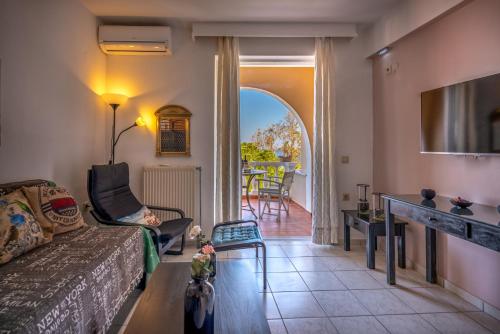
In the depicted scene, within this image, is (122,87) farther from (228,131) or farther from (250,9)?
(250,9)

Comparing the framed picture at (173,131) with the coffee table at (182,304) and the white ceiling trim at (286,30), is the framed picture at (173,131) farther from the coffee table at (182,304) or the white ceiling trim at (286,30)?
the coffee table at (182,304)

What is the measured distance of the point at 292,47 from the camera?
3.77 m

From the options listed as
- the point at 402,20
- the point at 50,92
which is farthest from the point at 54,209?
the point at 402,20

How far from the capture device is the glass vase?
1.20 meters

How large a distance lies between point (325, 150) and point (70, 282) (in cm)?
301

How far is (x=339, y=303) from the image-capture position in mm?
2299

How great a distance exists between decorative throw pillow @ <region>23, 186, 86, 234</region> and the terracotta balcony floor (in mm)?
2584

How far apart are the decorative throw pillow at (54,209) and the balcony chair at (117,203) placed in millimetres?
421

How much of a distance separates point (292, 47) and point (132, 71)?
207 cm

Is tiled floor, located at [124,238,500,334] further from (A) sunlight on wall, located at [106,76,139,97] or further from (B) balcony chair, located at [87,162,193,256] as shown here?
(A) sunlight on wall, located at [106,76,139,97]

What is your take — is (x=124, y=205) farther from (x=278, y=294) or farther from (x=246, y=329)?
(x=246, y=329)

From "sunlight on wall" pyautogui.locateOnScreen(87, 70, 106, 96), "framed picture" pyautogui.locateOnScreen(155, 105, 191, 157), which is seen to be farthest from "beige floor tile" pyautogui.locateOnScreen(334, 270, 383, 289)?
"sunlight on wall" pyautogui.locateOnScreen(87, 70, 106, 96)

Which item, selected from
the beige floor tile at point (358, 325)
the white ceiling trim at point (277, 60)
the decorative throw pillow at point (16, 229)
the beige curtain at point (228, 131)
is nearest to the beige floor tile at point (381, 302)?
the beige floor tile at point (358, 325)

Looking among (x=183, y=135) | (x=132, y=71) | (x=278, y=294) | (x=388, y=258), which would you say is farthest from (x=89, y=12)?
(x=388, y=258)
